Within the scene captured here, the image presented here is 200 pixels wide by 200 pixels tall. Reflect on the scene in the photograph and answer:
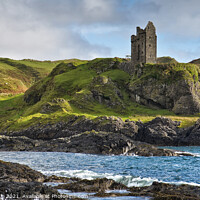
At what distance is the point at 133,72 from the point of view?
12388cm

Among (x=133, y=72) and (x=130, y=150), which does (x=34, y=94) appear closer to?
(x=133, y=72)

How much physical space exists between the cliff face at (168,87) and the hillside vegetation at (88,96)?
13.4 inches

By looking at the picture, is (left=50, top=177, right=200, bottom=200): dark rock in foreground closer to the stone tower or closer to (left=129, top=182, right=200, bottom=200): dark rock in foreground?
(left=129, top=182, right=200, bottom=200): dark rock in foreground

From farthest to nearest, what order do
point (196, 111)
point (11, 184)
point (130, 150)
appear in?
point (196, 111) < point (130, 150) < point (11, 184)

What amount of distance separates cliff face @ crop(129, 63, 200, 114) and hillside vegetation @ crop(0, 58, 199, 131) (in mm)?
341

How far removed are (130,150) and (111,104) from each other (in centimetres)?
4712

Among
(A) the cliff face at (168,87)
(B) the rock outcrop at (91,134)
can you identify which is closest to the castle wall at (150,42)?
(A) the cliff face at (168,87)

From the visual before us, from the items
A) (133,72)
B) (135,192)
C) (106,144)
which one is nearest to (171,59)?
(133,72)

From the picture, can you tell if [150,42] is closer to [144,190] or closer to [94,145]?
[94,145]

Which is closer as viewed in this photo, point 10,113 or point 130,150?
point 130,150

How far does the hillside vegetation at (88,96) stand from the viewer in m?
94.2

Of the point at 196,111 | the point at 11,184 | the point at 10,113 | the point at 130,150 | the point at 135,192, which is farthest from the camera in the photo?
the point at 10,113

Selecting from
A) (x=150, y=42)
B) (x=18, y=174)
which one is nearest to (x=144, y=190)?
(x=18, y=174)

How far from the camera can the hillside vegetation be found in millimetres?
94250
